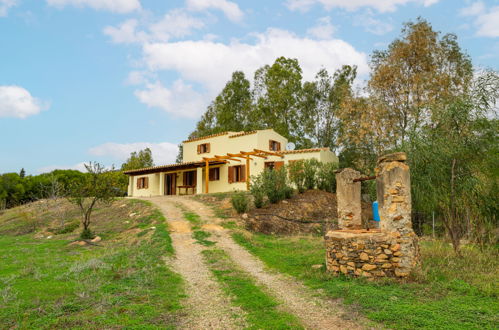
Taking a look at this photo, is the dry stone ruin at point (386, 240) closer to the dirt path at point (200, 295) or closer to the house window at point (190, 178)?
the dirt path at point (200, 295)

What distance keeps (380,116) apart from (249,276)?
1583cm

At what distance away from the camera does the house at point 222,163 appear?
24.2 m

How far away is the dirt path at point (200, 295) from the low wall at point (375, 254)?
9.03ft

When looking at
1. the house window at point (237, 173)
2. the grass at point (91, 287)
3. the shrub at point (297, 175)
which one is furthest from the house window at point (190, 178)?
the grass at point (91, 287)

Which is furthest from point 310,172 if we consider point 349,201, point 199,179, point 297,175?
point 349,201

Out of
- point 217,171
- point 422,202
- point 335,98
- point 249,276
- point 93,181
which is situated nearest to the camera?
point 249,276

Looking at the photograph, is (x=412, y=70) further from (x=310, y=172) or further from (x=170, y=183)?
(x=170, y=183)

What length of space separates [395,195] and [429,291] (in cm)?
206

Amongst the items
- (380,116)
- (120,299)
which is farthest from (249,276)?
(380,116)

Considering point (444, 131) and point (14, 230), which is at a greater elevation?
point (444, 131)

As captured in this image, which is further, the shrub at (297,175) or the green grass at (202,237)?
the shrub at (297,175)

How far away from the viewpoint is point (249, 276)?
25.9 feet

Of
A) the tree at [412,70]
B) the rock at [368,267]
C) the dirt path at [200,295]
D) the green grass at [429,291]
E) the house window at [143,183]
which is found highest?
the tree at [412,70]

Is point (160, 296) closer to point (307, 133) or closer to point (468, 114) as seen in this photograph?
point (468, 114)
